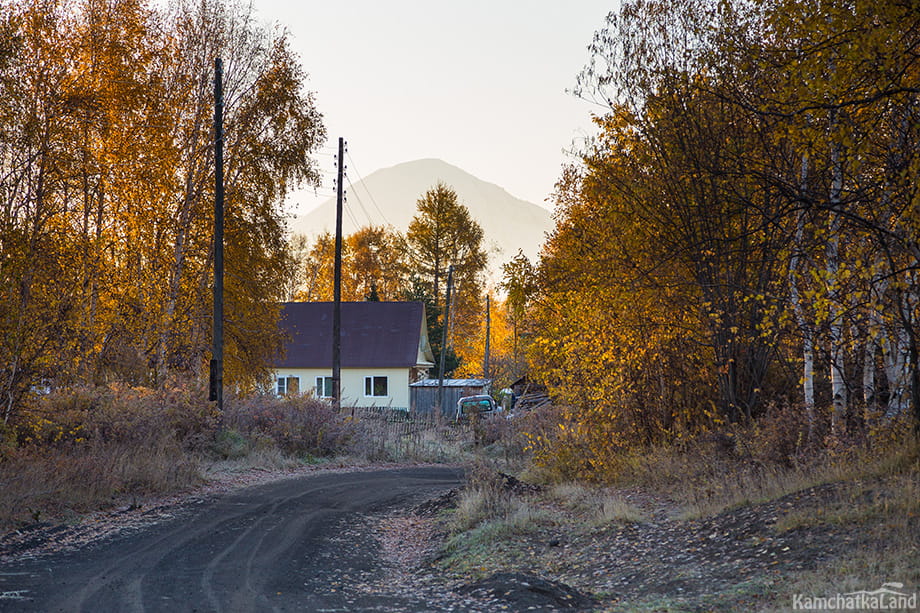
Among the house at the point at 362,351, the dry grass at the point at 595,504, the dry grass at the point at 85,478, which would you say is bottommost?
the dry grass at the point at 595,504

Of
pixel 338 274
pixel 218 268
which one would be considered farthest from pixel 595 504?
pixel 338 274

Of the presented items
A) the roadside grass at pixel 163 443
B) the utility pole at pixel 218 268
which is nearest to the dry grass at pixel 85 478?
the roadside grass at pixel 163 443

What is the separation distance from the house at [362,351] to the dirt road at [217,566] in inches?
1188

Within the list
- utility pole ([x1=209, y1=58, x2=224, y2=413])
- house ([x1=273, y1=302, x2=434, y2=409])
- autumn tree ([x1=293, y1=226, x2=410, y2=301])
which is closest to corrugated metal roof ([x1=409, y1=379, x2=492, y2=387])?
house ([x1=273, y1=302, x2=434, y2=409])

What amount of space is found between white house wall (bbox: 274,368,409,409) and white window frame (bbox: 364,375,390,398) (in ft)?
0.19

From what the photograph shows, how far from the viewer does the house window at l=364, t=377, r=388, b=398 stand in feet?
148

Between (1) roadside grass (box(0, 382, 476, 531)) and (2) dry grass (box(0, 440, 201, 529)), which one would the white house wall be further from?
(2) dry grass (box(0, 440, 201, 529))

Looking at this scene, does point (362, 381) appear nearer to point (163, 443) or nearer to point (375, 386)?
point (375, 386)

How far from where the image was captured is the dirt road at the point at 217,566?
727 cm

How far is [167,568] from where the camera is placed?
8.71m

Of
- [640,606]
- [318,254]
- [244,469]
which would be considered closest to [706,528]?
[640,606]

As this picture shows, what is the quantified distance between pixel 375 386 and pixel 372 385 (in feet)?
0.98

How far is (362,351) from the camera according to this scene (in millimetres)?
45750

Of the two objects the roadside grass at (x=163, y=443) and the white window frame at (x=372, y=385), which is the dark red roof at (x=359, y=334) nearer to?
the white window frame at (x=372, y=385)
